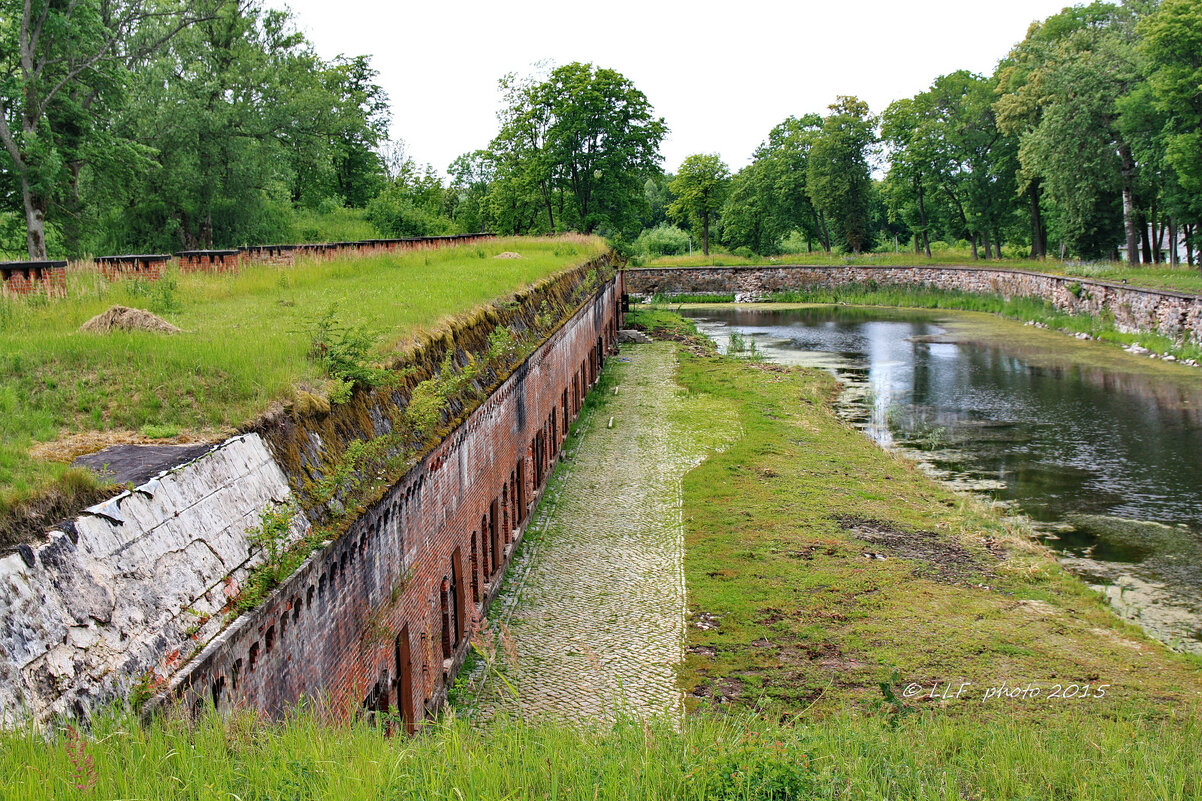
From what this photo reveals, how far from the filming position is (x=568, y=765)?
14.3 feet

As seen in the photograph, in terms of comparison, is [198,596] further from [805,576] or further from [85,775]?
[805,576]

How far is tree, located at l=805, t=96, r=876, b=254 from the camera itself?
6438 cm

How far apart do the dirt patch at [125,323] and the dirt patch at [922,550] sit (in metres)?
9.60

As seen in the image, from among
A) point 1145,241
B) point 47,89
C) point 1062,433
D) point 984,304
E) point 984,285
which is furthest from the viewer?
point 984,285

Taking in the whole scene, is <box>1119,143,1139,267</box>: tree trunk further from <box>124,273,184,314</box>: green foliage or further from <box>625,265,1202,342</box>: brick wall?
<box>124,273,184,314</box>: green foliage

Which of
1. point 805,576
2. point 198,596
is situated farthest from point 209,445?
point 805,576

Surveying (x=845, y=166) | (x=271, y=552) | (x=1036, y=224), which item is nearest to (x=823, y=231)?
(x=845, y=166)

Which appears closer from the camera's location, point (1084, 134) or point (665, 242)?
point (1084, 134)

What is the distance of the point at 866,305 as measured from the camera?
186 feet

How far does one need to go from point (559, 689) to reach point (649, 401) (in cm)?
1702

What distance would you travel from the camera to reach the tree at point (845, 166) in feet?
211

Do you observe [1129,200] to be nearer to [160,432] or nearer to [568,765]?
[160,432]

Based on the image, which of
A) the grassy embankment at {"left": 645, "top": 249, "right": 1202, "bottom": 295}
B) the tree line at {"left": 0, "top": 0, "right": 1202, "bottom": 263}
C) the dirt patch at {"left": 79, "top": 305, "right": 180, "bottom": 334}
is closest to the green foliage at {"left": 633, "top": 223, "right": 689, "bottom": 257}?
the tree line at {"left": 0, "top": 0, "right": 1202, "bottom": 263}

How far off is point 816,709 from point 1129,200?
42.7 m
